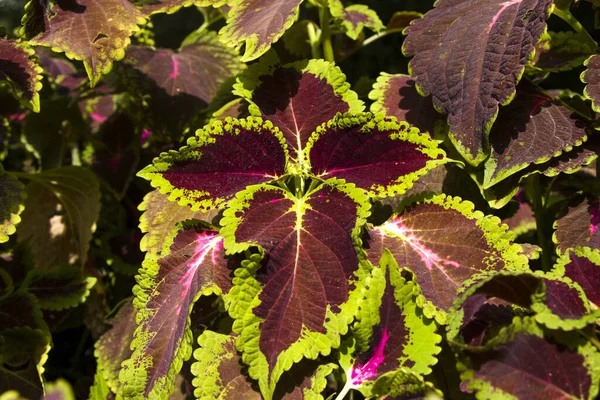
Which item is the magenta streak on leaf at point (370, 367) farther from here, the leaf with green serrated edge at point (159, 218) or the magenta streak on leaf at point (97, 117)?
the magenta streak on leaf at point (97, 117)

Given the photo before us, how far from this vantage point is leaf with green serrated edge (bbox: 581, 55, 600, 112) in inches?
34.7

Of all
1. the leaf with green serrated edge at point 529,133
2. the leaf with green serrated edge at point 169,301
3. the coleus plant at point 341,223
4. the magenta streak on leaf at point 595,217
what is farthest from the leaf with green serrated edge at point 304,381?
the magenta streak on leaf at point 595,217

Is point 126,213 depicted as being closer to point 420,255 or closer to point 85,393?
point 85,393

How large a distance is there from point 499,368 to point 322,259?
24 centimetres

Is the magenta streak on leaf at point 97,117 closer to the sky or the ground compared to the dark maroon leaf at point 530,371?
closer to the ground

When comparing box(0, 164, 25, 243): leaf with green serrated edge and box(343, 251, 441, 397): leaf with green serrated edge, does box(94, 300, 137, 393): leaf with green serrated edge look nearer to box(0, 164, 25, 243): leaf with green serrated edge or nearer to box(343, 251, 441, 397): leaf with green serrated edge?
box(0, 164, 25, 243): leaf with green serrated edge

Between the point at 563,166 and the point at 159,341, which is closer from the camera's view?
the point at 159,341

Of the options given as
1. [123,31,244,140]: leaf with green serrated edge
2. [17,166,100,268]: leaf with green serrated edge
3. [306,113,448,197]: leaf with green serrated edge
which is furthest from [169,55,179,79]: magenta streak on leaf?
[306,113,448,197]: leaf with green serrated edge

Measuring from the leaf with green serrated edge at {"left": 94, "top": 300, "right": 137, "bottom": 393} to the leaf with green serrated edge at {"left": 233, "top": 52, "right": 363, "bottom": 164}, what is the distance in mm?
473

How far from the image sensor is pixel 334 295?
2.51 feet

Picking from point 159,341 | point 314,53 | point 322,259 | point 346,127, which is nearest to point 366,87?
point 314,53

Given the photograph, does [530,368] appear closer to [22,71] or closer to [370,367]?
[370,367]

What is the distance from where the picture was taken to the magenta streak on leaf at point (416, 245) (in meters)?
0.82

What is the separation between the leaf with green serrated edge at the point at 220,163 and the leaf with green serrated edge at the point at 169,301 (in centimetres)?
7
